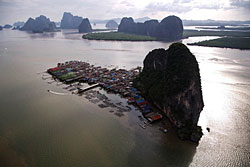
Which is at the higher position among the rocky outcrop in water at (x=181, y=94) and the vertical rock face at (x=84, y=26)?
the vertical rock face at (x=84, y=26)

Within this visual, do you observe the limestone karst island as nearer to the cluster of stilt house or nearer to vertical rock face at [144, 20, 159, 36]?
the cluster of stilt house

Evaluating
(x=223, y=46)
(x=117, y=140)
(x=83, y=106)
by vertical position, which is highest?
(x=223, y=46)

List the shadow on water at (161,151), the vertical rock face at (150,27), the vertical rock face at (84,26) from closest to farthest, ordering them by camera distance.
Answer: the shadow on water at (161,151) < the vertical rock face at (150,27) < the vertical rock face at (84,26)

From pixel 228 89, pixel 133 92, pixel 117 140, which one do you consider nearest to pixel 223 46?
pixel 228 89

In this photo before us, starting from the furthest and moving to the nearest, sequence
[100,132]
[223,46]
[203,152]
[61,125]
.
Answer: [223,46], [61,125], [100,132], [203,152]

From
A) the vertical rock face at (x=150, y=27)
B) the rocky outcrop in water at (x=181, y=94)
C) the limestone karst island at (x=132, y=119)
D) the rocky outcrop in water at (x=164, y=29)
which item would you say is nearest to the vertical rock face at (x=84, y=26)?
the rocky outcrop in water at (x=164, y=29)

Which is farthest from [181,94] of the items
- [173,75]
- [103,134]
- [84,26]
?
[84,26]

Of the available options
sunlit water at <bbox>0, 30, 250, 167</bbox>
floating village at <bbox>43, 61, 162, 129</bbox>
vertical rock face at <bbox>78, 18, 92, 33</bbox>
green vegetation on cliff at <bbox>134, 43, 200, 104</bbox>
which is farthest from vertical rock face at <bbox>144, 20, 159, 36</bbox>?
green vegetation on cliff at <bbox>134, 43, 200, 104</bbox>

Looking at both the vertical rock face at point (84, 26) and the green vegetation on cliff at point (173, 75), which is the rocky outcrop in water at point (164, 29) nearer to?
the vertical rock face at point (84, 26)

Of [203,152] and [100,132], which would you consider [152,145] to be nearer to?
[203,152]
